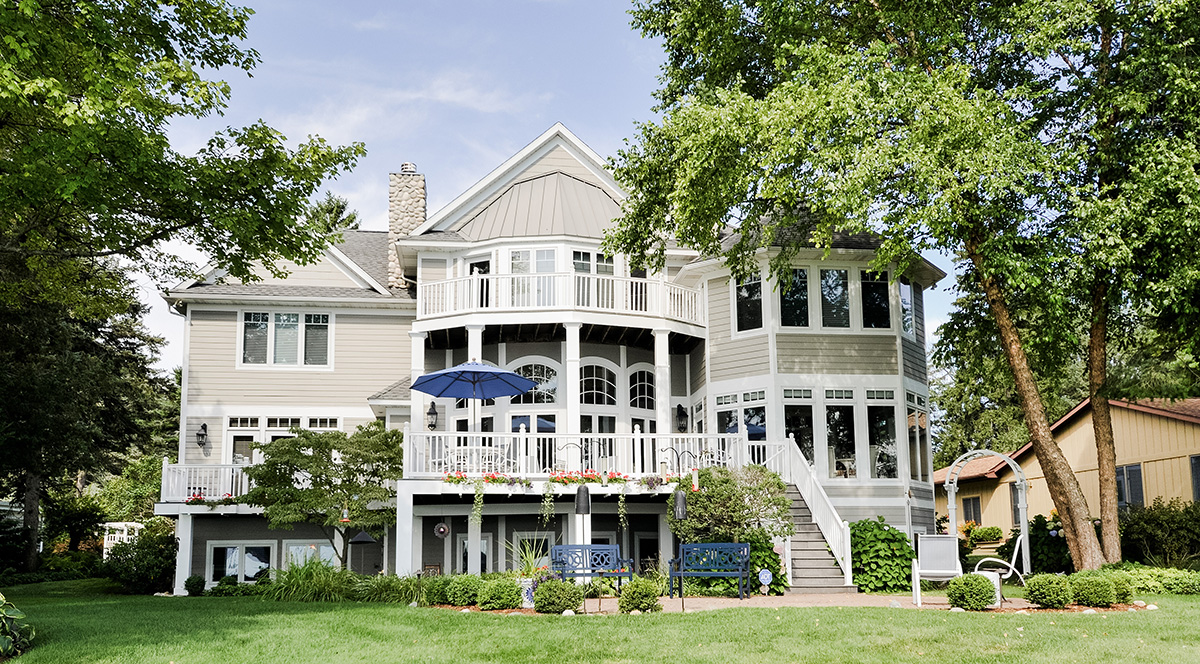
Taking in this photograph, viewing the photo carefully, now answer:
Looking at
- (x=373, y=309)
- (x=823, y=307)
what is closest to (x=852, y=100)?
(x=823, y=307)

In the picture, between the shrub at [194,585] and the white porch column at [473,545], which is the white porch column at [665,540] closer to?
the white porch column at [473,545]

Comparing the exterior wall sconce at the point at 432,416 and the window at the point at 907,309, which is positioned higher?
Result: the window at the point at 907,309

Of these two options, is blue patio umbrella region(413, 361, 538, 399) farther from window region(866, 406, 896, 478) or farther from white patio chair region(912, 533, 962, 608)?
white patio chair region(912, 533, 962, 608)

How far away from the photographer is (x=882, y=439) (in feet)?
67.5

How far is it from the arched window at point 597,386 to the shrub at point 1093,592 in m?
11.0

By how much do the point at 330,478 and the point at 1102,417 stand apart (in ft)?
44.5

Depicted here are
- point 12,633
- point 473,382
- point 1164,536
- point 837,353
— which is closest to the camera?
point 12,633

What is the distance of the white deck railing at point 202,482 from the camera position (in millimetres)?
19938

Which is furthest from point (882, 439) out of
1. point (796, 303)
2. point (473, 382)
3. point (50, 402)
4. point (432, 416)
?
point (50, 402)

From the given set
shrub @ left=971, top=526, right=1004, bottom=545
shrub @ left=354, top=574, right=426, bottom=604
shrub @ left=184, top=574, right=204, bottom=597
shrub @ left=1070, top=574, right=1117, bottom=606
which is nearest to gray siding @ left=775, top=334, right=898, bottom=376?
shrub @ left=1070, top=574, right=1117, bottom=606

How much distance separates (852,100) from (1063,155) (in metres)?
3.53

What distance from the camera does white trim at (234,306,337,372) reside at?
22.6m

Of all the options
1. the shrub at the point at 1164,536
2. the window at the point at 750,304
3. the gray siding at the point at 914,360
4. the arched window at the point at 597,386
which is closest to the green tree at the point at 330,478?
the arched window at the point at 597,386

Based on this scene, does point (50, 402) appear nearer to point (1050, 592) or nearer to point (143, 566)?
point (143, 566)
